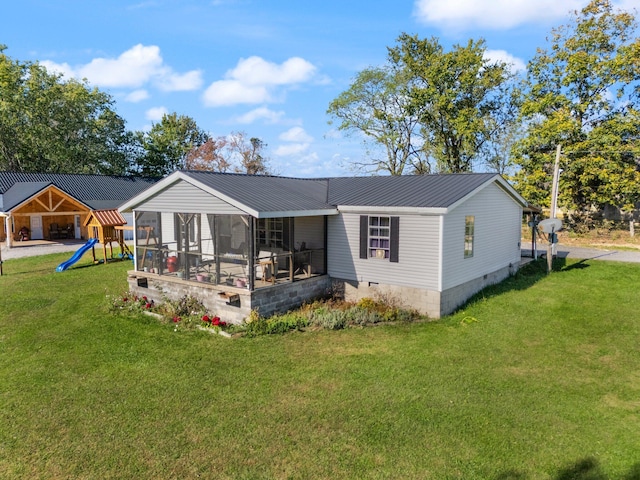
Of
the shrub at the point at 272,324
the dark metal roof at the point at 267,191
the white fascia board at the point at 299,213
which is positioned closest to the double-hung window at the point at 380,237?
the white fascia board at the point at 299,213

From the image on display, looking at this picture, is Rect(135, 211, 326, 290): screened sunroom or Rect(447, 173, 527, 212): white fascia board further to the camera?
Rect(135, 211, 326, 290): screened sunroom

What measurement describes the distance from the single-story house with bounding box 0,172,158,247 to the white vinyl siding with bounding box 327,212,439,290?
746 inches

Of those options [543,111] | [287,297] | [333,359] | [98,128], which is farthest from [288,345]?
[98,128]

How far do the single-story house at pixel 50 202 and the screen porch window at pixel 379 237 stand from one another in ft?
65.9

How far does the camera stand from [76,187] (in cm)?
3131

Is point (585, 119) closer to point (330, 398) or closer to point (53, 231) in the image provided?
point (330, 398)

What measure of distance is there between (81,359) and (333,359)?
5491mm

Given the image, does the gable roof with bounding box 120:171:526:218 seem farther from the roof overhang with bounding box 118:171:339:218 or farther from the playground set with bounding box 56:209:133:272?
the playground set with bounding box 56:209:133:272

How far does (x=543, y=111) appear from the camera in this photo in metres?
29.7

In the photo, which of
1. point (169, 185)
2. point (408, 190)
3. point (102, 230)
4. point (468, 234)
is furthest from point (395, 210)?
point (102, 230)

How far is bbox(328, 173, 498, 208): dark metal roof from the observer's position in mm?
12695

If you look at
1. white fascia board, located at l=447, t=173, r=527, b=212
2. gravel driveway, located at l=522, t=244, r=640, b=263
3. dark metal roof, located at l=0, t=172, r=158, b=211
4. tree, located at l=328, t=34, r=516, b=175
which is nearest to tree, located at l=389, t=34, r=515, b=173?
tree, located at l=328, t=34, r=516, b=175

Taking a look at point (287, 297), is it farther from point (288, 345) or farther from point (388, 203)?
point (388, 203)

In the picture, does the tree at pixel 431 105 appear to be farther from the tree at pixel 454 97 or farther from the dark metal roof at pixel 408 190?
the dark metal roof at pixel 408 190
